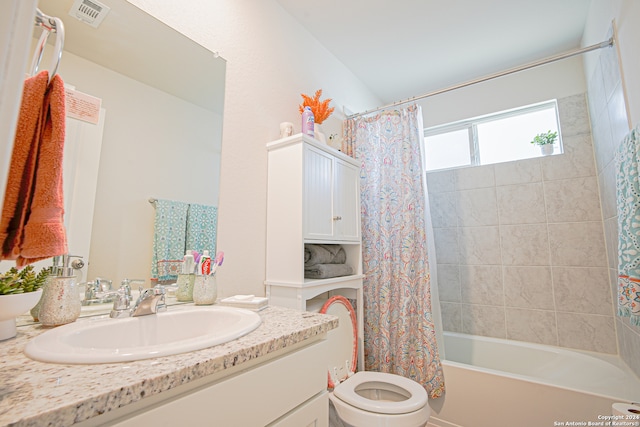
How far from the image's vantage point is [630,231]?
3.50ft

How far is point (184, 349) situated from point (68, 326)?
37cm

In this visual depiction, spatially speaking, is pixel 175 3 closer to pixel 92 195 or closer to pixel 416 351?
pixel 92 195

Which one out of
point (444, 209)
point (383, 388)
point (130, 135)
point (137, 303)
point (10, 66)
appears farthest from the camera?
point (444, 209)

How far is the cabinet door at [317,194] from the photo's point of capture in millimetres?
1490

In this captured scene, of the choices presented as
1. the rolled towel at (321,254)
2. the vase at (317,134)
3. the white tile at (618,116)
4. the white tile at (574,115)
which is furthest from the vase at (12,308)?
the white tile at (574,115)

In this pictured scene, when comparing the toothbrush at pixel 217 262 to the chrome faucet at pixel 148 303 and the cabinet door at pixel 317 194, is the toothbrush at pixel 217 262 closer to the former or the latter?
the chrome faucet at pixel 148 303

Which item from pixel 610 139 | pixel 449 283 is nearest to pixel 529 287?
pixel 449 283

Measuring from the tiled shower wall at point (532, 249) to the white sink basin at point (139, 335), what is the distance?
2.14 meters

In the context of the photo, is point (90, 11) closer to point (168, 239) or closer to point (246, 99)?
point (246, 99)

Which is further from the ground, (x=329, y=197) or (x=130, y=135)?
(x=130, y=135)

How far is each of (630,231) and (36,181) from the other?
1754mm

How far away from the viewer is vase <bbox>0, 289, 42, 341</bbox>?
24.7 inches

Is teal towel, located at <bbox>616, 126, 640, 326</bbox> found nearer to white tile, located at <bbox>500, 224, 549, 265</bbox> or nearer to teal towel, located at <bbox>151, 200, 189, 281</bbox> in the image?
white tile, located at <bbox>500, 224, 549, 265</bbox>

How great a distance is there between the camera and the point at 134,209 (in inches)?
41.0
